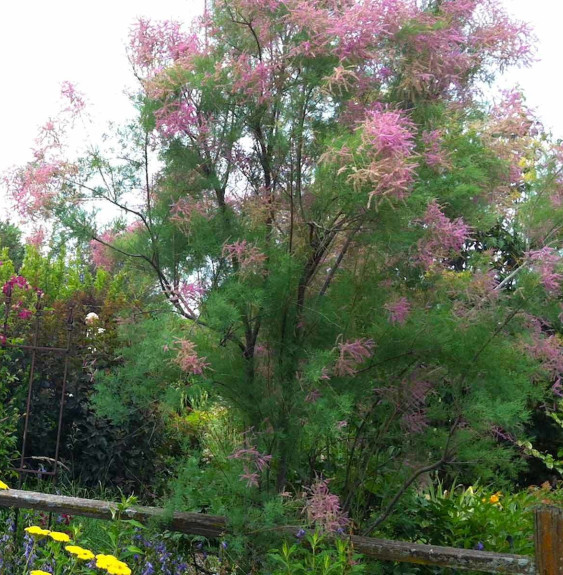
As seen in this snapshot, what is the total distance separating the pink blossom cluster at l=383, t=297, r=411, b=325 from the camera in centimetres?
398

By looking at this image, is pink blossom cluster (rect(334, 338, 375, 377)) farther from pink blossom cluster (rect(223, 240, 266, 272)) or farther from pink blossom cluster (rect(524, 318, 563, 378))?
pink blossom cluster (rect(524, 318, 563, 378))

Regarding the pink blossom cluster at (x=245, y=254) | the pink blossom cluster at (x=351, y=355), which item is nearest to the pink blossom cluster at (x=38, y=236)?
the pink blossom cluster at (x=245, y=254)

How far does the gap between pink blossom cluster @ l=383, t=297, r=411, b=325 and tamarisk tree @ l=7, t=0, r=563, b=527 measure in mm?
14

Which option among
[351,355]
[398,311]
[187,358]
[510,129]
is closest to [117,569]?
[187,358]

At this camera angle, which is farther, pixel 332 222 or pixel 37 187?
pixel 37 187

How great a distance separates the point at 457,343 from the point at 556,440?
492cm

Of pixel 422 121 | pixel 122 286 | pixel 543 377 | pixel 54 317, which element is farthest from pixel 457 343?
pixel 122 286

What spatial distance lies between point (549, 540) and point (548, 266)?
1.37 m

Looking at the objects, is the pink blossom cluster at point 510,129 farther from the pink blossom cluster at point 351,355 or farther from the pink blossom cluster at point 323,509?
the pink blossom cluster at point 323,509

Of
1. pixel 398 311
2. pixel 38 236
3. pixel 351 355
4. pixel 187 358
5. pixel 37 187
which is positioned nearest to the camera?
pixel 187 358

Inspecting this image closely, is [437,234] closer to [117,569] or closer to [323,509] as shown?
[323,509]

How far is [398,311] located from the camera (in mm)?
3986

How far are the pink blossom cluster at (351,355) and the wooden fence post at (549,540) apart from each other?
1034 mm

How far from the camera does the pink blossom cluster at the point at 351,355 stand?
3.66 m
